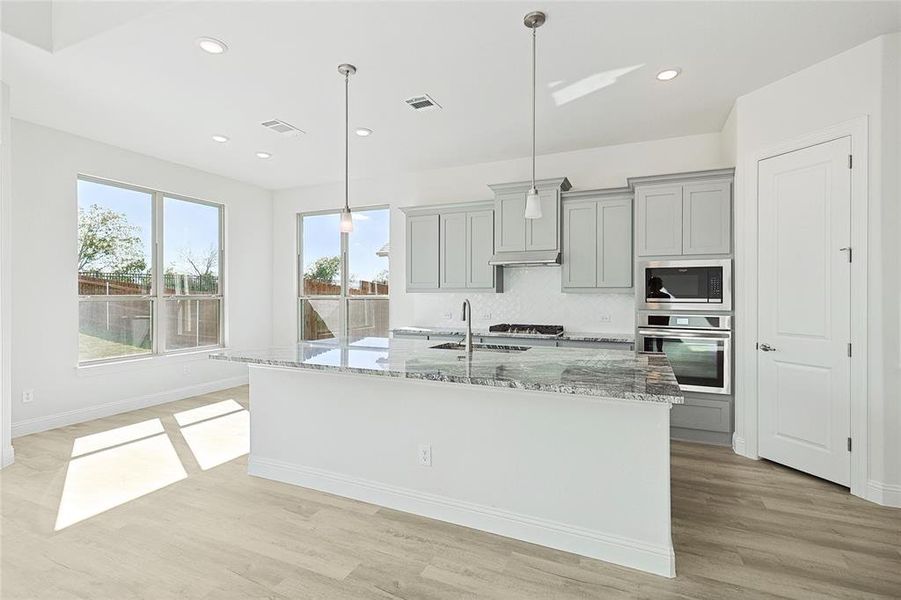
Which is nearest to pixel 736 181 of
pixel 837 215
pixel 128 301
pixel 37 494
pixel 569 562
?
pixel 837 215

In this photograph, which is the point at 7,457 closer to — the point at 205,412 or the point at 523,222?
the point at 205,412

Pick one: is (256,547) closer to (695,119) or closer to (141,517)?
(141,517)

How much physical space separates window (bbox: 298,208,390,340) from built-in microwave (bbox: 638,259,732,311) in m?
3.34

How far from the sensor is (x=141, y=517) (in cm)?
267

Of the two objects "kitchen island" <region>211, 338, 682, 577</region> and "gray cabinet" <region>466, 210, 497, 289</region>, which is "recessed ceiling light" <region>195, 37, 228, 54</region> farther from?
"gray cabinet" <region>466, 210, 497, 289</region>

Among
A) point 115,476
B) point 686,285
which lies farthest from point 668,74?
point 115,476

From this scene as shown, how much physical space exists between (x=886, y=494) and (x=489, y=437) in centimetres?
251

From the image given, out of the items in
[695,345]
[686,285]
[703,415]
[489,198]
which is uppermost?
[489,198]

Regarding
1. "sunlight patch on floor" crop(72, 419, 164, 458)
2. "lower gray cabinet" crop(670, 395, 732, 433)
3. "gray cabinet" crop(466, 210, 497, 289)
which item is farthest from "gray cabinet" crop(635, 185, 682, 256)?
"sunlight patch on floor" crop(72, 419, 164, 458)

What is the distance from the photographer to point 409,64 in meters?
3.11

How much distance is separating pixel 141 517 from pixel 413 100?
3.40 m

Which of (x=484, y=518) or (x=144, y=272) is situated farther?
(x=144, y=272)

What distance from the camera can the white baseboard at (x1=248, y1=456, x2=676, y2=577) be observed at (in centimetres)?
216

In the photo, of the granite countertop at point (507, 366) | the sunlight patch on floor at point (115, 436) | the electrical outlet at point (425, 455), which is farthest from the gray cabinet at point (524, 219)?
the sunlight patch on floor at point (115, 436)
